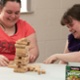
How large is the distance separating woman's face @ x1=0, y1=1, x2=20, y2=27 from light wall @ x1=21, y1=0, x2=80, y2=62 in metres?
0.84

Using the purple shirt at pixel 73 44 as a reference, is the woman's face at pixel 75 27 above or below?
above

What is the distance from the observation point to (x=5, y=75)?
4.58ft

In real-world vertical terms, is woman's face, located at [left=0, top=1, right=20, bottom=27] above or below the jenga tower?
above

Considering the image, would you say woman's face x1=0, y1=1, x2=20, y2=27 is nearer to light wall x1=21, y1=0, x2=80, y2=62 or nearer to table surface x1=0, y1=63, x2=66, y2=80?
table surface x1=0, y1=63, x2=66, y2=80

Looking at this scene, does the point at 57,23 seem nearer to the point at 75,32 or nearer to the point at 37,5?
the point at 37,5

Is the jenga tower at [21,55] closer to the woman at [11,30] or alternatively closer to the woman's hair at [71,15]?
the woman at [11,30]

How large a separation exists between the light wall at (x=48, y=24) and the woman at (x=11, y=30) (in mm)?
774

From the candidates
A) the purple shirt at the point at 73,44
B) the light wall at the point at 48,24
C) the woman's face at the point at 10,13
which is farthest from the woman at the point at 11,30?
the light wall at the point at 48,24

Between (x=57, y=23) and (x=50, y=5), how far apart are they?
26cm

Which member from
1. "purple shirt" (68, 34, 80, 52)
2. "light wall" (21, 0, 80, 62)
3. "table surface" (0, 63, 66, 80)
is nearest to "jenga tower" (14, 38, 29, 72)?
"table surface" (0, 63, 66, 80)

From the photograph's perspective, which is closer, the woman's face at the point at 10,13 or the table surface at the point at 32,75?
the table surface at the point at 32,75

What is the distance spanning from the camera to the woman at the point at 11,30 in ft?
6.40

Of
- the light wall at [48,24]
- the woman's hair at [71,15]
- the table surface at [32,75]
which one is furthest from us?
the light wall at [48,24]

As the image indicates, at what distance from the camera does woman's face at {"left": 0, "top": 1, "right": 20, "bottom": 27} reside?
6.35ft
